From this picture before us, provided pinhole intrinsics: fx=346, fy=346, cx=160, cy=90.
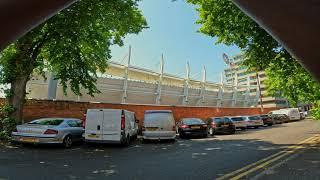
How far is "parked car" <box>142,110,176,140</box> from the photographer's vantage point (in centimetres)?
2098

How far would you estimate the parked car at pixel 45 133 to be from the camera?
51.4 feet

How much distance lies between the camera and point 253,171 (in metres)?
9.58

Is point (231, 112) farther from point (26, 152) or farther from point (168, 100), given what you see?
point (26, 152)

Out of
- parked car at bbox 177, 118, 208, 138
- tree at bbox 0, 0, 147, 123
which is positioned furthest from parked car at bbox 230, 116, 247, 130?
tree at bbox 0, 0, 147, 123

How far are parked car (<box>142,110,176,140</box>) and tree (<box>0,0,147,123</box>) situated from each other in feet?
13.7

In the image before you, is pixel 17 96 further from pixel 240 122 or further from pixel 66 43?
pixel 240 122

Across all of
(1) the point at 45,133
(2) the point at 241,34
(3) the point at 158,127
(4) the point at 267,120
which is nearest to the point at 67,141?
(1) the point at 45,133

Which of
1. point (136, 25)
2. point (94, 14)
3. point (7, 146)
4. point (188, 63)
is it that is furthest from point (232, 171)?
point (188, 63)

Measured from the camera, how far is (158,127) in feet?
69.1

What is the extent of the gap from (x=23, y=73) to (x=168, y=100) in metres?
27.0

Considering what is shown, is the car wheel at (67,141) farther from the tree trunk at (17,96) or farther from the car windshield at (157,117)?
the car windshield at (157,117)

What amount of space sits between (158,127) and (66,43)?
730cm

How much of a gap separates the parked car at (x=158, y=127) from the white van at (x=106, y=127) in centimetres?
264

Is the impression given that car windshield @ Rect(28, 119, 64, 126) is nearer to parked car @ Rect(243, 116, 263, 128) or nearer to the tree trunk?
the tree trunk
